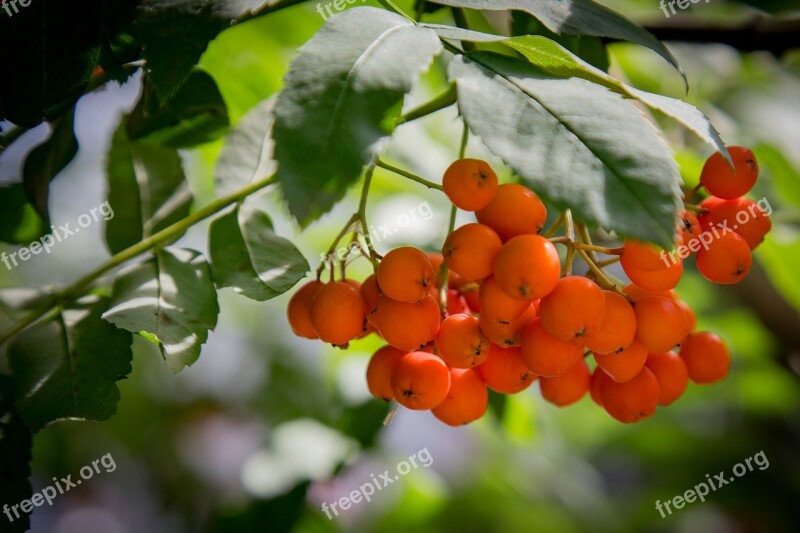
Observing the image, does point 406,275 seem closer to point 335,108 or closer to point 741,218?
point 335,108

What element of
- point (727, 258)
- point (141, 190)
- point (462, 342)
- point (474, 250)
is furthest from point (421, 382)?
point (141, 190)

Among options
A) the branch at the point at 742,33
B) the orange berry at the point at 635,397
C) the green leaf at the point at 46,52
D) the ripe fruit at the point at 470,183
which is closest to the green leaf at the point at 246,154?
the green leaf at the point at 46,52

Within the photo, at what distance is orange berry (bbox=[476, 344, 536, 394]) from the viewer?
34.7 inches

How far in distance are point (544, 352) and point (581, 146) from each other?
0.82 feet

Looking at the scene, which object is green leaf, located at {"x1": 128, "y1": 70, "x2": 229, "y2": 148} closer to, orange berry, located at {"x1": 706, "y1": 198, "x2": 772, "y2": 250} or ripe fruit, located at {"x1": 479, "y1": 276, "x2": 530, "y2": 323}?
ripe fruit, located at {"x1": 479, "y1": 276, "x2": 530, "y2": 323}

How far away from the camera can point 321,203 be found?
2.03 ft

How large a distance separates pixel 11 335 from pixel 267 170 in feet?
1.46

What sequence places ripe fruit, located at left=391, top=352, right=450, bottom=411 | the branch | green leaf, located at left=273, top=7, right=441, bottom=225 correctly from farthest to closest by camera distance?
1. the branch
2. ripe fruit, located at left=391, top=352, right=450, bottom=411
3. green leaf, located at left=273, top=7, right=441, bottom=225

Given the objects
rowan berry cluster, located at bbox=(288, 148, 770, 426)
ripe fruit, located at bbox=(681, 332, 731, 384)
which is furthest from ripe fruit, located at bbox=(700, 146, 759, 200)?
ripe fruit, located at bbox=(681, 332, 731, 384)

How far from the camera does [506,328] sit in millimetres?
814

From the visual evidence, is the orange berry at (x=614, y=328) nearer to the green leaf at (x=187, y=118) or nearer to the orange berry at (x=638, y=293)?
the orange berry at (x=638, y=293)

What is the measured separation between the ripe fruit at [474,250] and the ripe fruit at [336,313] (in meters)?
0.16

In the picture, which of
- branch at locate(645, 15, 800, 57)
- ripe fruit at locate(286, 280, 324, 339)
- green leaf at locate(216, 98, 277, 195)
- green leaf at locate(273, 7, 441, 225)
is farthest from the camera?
branch at locate(645, 15, 800, 57)

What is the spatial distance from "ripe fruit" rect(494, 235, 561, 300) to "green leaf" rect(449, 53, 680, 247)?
97 millimetres
